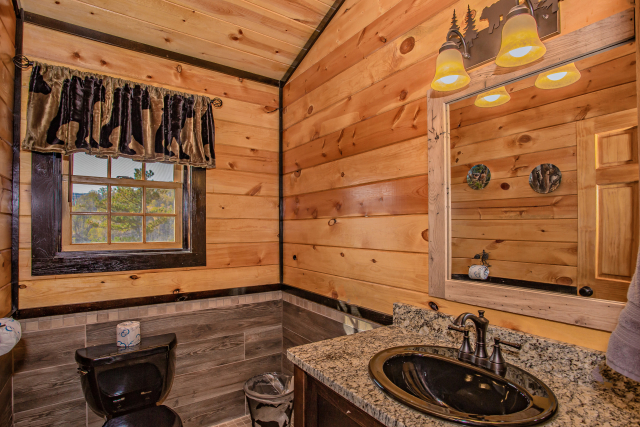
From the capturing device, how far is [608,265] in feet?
2.99

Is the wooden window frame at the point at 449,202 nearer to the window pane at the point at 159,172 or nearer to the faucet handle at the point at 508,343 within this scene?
the faucet handle at the point at 508,343

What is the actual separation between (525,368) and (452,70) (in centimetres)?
101

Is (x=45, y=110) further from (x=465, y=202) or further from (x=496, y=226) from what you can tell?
(x=496, y=226)

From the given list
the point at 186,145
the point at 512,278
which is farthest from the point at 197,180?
the point at 512,278

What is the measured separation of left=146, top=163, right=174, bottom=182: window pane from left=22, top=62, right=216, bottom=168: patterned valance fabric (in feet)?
0.44

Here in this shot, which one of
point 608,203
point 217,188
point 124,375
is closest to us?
point 608,203

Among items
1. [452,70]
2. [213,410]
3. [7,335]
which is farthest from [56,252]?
[452,70]

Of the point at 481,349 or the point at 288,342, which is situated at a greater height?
the point at 481,349

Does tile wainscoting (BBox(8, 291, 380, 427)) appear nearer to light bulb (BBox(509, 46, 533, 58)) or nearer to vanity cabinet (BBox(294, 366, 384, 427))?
vanity cabinet (BBox(294, 366, 384, 427))

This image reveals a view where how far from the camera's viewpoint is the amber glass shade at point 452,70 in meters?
1.18

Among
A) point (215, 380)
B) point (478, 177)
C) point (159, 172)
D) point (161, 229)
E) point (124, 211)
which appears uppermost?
point (159, 172)

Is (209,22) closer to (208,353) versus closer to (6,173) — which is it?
(6,173)

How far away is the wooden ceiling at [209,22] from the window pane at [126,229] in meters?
1.10

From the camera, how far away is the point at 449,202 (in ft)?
4.33
